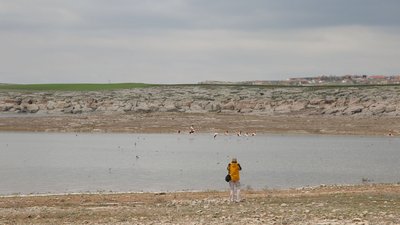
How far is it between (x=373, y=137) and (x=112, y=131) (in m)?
30.7

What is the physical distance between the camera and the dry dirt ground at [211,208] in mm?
19469

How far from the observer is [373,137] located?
235 ft

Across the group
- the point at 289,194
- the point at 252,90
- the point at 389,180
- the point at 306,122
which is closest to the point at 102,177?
the point at 289,194

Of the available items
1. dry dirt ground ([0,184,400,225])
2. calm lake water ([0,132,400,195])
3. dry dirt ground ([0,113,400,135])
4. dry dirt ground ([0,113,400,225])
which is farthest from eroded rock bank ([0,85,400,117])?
dry dirt ground ([0,184,400,225])

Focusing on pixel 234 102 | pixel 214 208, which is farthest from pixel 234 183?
pixel 234 102

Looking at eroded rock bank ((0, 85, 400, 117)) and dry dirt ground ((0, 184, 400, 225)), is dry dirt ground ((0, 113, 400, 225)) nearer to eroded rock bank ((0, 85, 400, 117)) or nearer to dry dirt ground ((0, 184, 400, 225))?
dry dirt ground ((0, 184, 400, 225))

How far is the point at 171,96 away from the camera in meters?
121

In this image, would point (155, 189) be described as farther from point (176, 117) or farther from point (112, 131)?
point (176, 117)

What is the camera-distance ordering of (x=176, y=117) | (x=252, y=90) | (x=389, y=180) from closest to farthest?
1. (x=389, y=180)
2. (x=176, y=117)
3. (x=252, y=90)

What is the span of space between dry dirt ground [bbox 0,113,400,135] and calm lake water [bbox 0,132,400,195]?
17.1ft

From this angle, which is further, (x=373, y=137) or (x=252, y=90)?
(x=252, y=90)

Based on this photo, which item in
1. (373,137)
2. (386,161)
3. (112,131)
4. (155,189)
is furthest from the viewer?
(112,131)

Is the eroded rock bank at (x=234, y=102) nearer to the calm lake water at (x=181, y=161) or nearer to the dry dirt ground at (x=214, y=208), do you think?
the calm lake water at (x=181, y=161)

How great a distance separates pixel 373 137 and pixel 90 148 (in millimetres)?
32104
